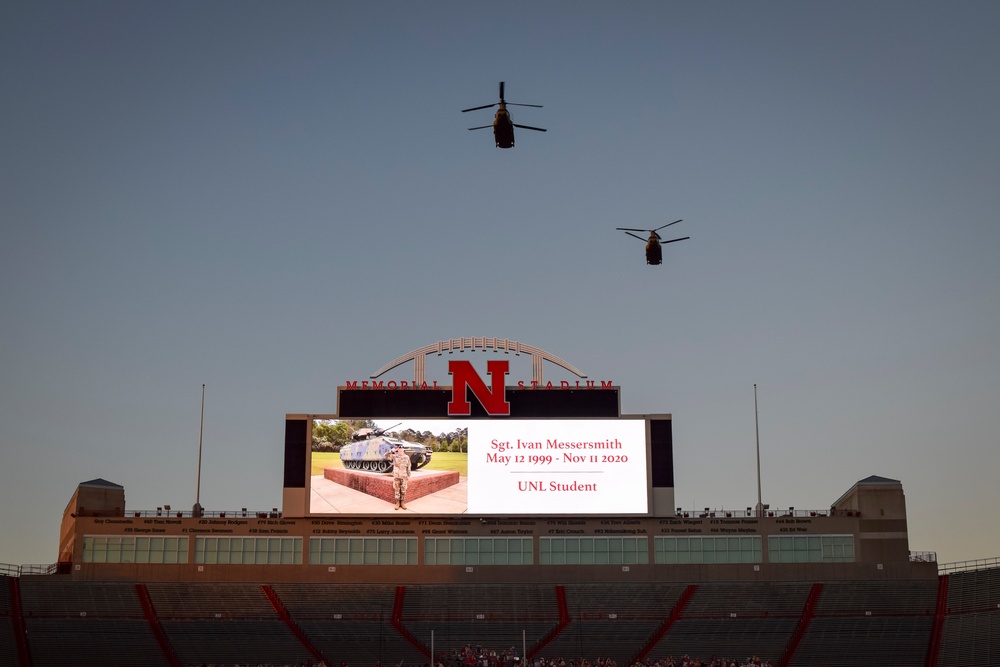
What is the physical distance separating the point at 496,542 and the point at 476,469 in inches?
212

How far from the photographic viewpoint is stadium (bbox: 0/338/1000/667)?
305 feet

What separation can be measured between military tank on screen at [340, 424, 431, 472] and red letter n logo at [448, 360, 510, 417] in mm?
3697

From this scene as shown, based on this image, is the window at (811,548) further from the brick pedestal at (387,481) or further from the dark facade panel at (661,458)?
the brick pedestal at (387,481)

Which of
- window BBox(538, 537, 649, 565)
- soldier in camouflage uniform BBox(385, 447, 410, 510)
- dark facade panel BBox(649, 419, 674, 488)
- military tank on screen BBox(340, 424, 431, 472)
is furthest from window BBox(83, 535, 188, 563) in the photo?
dark facade panel BBox(649, 419, 674, 488)

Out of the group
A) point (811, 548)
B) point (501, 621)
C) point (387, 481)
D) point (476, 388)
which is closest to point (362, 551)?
point (387, 481)

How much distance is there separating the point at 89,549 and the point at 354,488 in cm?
1887

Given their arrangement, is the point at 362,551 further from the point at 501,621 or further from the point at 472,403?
the point at 472,403

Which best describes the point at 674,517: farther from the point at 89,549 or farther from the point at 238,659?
the point at 89,549

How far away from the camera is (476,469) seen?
9619 centimetres

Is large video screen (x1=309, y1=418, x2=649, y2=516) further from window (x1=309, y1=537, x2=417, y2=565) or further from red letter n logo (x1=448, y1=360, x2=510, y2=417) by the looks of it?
window (x1=309, y1=537, x2=417, y2=565)

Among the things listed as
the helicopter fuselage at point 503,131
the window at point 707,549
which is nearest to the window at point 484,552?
the window at point 707,549

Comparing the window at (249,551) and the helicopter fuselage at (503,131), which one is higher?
the helicopter fuselage at (503,131)

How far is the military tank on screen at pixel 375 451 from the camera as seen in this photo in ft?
314

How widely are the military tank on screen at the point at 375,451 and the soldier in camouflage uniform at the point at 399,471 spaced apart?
8.6 inches
